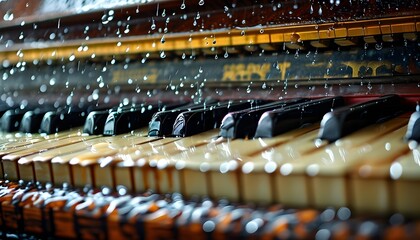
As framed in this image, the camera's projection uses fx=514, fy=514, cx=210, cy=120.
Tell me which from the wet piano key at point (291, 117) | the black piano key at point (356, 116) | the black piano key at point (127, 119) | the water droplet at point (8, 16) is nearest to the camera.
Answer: the black piano key at point (356, 116)

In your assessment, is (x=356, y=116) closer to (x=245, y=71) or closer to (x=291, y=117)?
(x=291, y=117)

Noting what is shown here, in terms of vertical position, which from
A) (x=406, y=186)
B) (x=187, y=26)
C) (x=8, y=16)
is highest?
(x=8, y=16)

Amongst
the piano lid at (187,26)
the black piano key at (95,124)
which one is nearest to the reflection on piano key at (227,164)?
the black piano key at (95,124)

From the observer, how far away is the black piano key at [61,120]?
1.66 m

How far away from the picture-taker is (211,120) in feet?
4.50

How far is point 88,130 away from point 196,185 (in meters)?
0.66

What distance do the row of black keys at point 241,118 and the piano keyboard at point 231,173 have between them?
0.04ft

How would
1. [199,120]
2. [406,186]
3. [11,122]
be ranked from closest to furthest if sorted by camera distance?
[406,186]
[199,120]
[11,122]

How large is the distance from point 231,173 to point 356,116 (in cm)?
36

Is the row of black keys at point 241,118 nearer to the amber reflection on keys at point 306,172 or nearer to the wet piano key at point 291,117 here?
the wet piano key at point 291,117

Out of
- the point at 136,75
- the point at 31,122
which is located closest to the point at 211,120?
the point at 136,75

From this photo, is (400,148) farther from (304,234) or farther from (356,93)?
(356,93)

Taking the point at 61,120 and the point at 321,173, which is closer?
the point at 321,173

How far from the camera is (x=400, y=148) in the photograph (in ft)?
2.89
